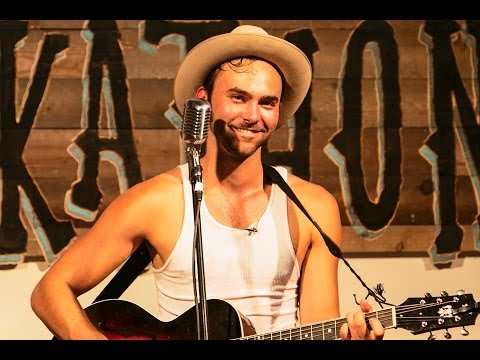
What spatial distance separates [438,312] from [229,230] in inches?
44.4

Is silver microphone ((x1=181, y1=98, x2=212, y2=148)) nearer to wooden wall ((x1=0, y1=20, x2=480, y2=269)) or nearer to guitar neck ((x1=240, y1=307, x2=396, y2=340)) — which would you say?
guitar neck ((x1=240, y1=307, x2=396, y2=340))

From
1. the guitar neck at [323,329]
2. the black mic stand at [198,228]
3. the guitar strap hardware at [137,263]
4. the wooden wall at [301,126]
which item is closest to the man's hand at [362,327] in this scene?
the guitar neck at [323,329]

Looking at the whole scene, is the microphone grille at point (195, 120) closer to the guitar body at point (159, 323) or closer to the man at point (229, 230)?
the man at point (229, 230)

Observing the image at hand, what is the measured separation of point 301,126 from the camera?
5.61 m

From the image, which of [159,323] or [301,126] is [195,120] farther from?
[301,126]

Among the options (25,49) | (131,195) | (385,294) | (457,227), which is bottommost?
(385,294)

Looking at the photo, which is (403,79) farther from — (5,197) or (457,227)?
(5,197)

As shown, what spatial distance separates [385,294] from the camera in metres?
5.52

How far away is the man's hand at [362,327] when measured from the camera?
11.5ft

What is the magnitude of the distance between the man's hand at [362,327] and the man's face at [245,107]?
0.93m

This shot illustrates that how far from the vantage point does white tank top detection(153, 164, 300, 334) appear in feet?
13.6
